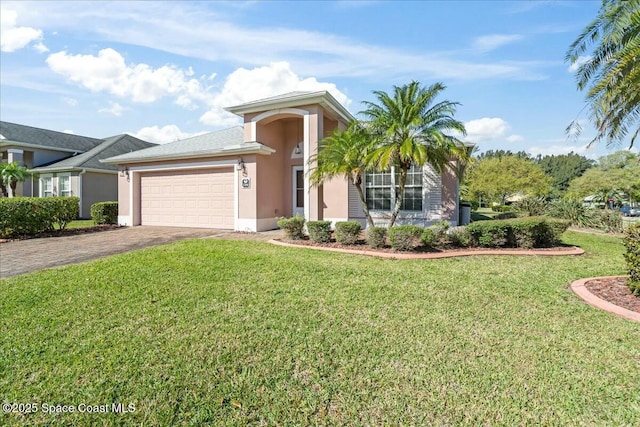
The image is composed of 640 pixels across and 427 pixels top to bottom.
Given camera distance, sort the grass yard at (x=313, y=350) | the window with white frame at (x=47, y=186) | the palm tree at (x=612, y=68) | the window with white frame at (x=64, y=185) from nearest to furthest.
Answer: the grass yard at (x=313, y=350), the palm tree at (x=612, y=68), the window with white frame at (x=64, y=185), the window with white frame at (x=47, y=186)

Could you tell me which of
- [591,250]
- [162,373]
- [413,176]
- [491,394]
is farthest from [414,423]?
[413,176]

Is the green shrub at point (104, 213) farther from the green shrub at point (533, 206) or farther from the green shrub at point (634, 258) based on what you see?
the green shrub at point (533, 206)

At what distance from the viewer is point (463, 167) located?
12.7 meters

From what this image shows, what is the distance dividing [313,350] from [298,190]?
1135 centimetres

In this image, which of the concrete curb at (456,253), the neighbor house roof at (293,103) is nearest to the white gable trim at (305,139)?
the neighbor house roof at (293,103)

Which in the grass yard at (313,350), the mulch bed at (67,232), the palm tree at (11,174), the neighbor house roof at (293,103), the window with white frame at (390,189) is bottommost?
the grass yard at (313,350)

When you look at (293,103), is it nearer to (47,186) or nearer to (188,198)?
(188,198)

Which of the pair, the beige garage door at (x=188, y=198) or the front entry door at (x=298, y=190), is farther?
the front entry door at (x=298, y=190)

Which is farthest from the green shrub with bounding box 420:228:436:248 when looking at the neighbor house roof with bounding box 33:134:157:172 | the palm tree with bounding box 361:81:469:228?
the neighbor house roof with bounding box 33:134:157:172

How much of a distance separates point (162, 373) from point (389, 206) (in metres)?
11.8

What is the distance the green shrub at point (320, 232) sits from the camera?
9531 millimetres

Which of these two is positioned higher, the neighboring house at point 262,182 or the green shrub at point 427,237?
the neighboring house at point 262,182

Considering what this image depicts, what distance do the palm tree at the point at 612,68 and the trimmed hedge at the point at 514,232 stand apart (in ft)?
10.7

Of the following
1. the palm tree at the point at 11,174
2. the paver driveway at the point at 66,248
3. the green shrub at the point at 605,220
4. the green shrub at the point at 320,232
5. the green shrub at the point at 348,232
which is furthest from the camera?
the palm tree at the point at 11,174
